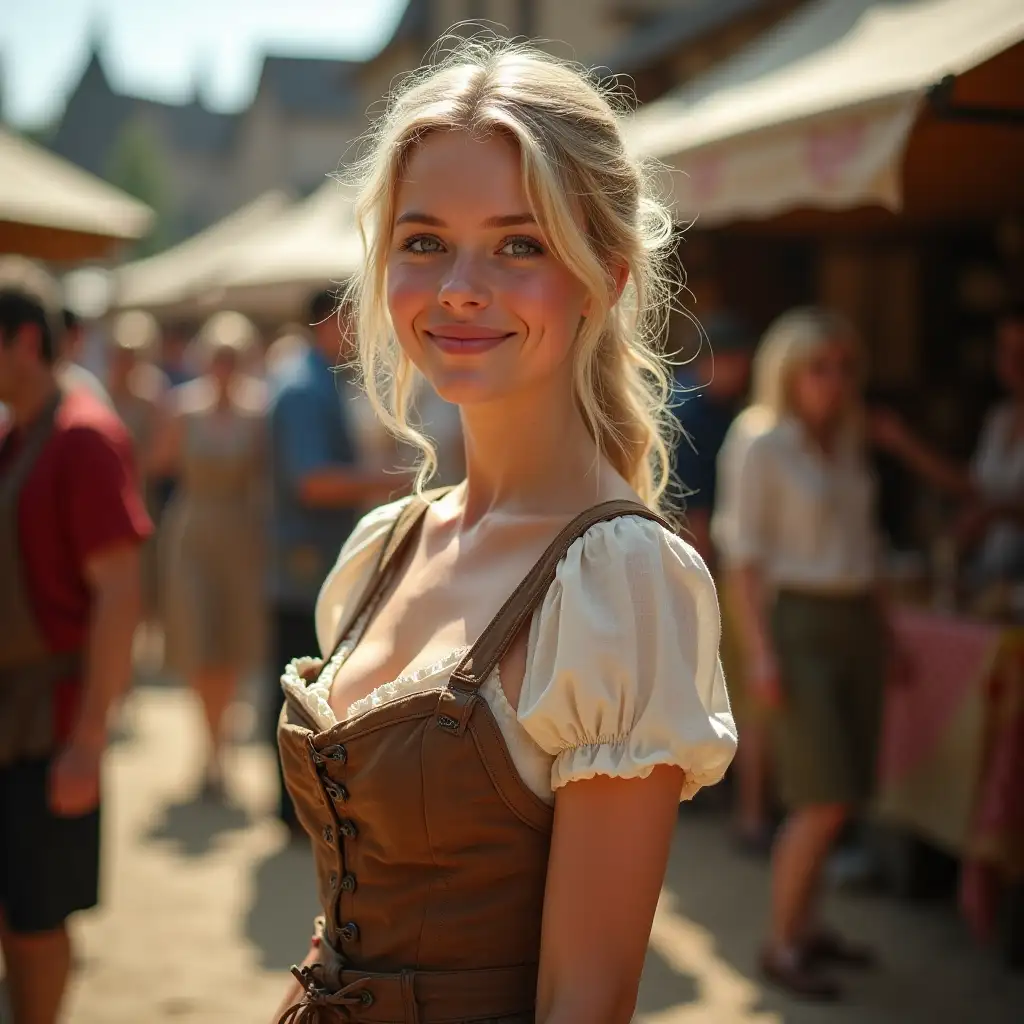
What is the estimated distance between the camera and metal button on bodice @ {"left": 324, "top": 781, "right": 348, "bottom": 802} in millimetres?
1571

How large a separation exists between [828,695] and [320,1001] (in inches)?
105

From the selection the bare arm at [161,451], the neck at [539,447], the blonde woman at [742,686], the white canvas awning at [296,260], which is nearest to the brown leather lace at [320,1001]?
the neck at [539,447]

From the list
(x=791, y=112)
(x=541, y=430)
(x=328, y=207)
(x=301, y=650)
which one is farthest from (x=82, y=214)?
(x=328, y=207)

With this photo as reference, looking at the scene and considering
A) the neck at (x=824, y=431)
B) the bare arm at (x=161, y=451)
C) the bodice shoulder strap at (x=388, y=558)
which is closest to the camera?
the bodice shoulder strap at (x=388, y=558)

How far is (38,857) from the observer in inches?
118

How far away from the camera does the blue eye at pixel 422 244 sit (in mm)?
1625

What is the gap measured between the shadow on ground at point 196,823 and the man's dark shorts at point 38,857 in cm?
245

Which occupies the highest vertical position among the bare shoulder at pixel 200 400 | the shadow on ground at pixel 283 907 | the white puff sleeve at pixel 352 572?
the bare shoulder at pixel 200 400

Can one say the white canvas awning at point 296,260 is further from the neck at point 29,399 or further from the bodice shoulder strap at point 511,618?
the bodice shoulder strap at point 511,618

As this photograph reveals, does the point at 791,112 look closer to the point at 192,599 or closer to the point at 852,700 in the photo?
the point at 852,700

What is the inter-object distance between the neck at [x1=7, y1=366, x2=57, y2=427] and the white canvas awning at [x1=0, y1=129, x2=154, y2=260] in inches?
55.9

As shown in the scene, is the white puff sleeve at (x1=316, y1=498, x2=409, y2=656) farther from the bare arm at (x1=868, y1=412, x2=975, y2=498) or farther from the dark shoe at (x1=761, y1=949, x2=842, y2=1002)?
the bare arm at (x1=868, y1=412, x2=975, y2=498)

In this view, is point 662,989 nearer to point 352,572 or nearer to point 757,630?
point 757,630

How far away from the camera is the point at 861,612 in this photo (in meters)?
4.12
